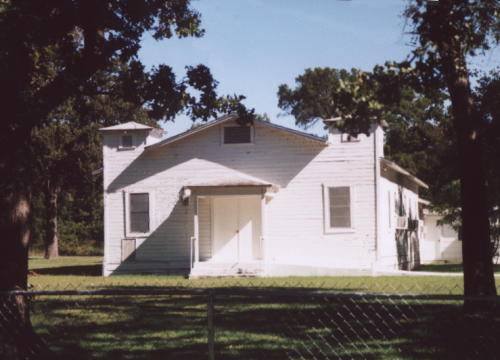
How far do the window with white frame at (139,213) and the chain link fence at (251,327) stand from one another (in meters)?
11.6

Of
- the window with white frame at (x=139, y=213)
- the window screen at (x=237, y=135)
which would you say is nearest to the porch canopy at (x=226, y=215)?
the window screen at (x=237, y=135)

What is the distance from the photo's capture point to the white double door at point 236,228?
83.1ft

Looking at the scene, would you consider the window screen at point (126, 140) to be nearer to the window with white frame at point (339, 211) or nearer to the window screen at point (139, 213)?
the window screen at point (139, 213)

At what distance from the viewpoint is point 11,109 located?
8492 millimetres

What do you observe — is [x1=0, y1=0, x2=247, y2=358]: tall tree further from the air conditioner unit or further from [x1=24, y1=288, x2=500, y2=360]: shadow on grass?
the air conditioner unit

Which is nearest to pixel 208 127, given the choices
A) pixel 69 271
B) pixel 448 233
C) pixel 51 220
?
pixel 69 271

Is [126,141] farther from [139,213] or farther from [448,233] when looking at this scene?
[448,233]

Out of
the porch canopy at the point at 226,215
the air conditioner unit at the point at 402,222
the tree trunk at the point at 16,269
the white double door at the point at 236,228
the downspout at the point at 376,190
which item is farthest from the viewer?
the air conditioner unit at the point at 402,222

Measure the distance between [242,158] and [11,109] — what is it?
17155mm

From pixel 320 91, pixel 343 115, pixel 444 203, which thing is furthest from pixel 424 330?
pixel 320 91

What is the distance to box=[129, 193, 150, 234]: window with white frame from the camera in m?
26.2

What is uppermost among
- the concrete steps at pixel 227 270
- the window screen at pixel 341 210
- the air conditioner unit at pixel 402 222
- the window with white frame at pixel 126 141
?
the window with white frame at pixel 126 141

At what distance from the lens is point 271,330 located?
34.1 feet

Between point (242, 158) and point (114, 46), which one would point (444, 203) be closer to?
point (242, 158)
